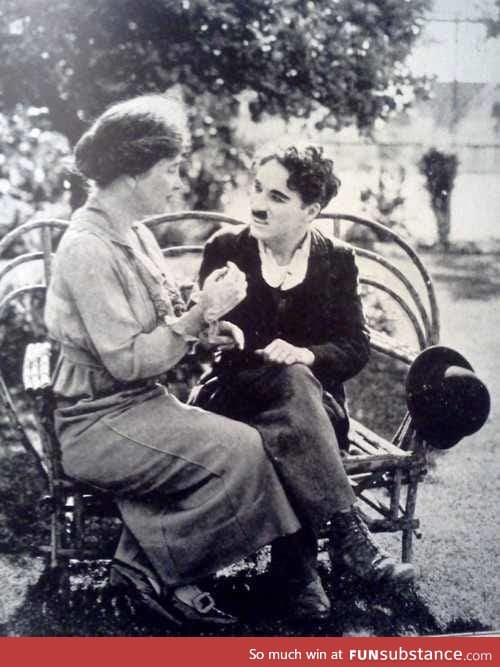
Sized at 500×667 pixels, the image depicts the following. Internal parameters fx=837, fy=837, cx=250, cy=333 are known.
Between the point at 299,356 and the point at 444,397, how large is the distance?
0.37 metres

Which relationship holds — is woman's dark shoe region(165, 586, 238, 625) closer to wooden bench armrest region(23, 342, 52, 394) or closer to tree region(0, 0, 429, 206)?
wooden bench armrest region(23, 342, 52, 394)

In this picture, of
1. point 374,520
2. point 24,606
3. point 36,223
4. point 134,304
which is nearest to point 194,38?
point 36,223

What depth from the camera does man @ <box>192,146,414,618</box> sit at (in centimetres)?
174

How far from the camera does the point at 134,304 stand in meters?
1.71

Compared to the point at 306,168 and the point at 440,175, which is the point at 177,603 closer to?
the point at 306,168

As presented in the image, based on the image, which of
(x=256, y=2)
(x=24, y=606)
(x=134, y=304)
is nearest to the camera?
(x=134, y=304)

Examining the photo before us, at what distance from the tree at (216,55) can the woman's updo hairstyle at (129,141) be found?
259mm

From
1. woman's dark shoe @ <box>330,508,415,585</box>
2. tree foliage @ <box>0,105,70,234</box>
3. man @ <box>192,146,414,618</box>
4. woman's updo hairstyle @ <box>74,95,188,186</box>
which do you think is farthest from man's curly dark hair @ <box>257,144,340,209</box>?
woman's dark shoe @ <box>330,508,415,585</box>

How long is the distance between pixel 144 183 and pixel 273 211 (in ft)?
0.97

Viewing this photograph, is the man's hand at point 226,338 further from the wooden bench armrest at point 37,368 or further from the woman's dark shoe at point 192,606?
the woman's dark shoe at point 192,606

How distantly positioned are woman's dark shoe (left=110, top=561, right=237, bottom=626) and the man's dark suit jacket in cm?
47

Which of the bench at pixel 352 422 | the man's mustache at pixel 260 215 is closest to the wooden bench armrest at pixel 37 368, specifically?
the bench at pixel 352 422

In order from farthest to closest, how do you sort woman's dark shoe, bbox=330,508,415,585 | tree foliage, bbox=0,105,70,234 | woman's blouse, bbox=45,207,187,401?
tree foliage, bbox=0,105,70,234 < woman's dark shoe, bbox=330,508,415,585 < woman's blouse, bbox=45,207,187,401
